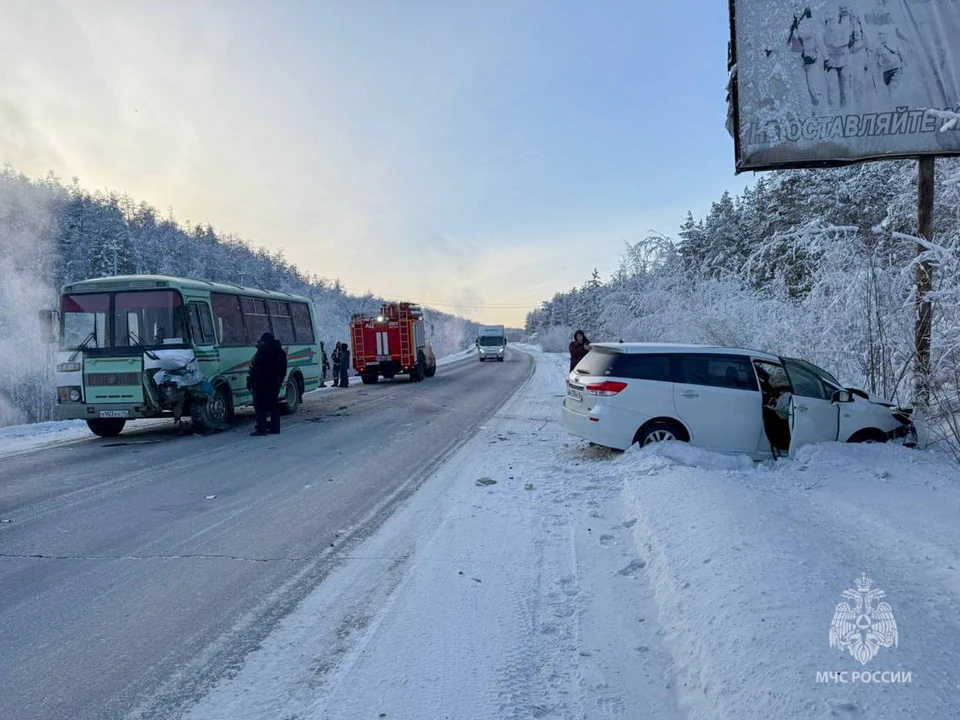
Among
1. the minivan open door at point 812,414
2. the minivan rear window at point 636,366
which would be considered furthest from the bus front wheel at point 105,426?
the minivan open door at point 812,414

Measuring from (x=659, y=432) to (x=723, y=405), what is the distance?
939 millimetres

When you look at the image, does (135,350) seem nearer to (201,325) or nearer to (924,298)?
(201,325)

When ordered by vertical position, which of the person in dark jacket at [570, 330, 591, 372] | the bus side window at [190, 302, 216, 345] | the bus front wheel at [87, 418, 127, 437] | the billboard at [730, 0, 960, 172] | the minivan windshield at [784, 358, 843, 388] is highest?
the billboard at [730, 0, 960, 172]

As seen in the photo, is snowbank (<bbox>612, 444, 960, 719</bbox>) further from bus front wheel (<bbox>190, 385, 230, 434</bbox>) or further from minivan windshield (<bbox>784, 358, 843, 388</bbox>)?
bus front wheel (<bbox>190, 385, 230, 434</bbox>)

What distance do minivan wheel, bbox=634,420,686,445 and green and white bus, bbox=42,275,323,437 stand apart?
8.37 metres

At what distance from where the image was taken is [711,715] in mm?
2529

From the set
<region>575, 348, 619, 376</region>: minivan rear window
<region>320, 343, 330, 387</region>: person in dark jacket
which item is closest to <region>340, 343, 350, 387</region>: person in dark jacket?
<region>320, 343, 330, 387</region>: person in dark jacket

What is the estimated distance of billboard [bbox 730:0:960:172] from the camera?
917cm

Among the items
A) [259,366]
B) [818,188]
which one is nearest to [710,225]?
[818,188]

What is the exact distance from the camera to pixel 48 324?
10492 millimetres

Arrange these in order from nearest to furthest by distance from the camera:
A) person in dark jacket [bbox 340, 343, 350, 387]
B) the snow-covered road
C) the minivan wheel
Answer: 1. the snow-covered road
2. the minivan wheel
3. person in dark jacket [bbox 340, 343, 350, 387]

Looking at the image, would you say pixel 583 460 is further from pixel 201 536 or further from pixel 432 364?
pixel 432 364

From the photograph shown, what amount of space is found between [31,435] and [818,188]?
1092 inches

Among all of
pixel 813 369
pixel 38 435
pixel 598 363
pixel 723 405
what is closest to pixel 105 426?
pixel 38 435
